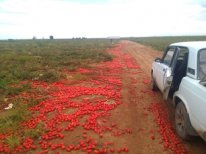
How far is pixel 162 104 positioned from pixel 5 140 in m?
4.80

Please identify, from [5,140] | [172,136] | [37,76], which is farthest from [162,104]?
[37,76]

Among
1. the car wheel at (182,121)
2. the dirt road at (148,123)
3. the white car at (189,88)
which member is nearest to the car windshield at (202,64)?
the white car at (189,88)

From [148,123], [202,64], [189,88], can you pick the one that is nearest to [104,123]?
[148,123]

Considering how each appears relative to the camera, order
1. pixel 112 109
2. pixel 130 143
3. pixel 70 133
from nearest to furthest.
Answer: pixel 130 143, pixel 70 133, pixel 112 109

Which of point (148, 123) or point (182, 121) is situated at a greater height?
point (182, 121)

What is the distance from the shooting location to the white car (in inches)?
169

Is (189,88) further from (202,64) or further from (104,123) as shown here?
(104,123)

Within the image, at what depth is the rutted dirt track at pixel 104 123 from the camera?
5051mm

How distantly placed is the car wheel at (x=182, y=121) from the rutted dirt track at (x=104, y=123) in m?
0.18

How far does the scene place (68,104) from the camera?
7902mm

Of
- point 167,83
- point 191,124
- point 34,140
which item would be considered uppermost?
point 167,83

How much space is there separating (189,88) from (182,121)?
82cm

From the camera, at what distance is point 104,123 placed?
251 inches

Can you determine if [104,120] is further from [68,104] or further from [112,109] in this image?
[68,104]
